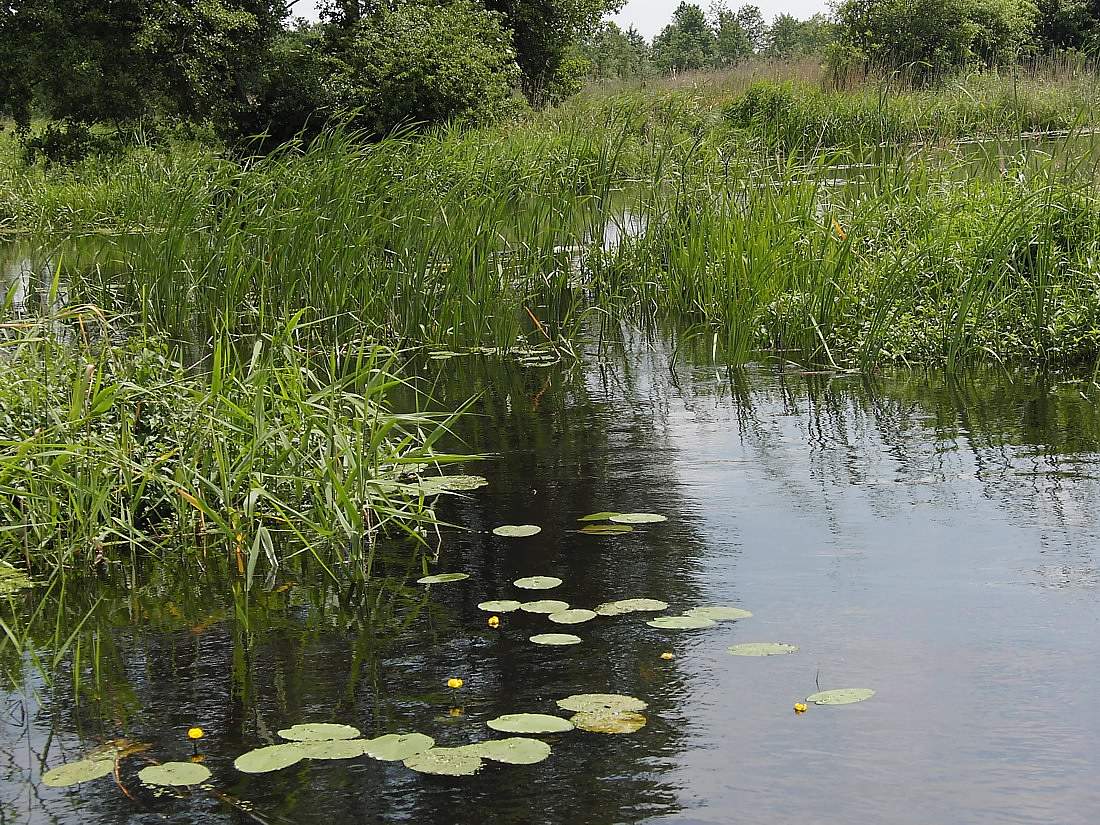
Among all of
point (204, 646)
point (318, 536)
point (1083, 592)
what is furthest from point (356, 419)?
point (1083, 592)

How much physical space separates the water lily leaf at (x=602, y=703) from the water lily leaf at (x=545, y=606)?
537mm

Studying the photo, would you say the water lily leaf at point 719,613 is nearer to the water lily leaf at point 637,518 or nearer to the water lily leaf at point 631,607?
the water lily leaf at point 631,607

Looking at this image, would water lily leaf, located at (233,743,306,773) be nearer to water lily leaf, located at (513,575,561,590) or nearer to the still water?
the still water

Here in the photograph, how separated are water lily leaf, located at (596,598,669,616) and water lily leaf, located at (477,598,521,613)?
9.6 inches

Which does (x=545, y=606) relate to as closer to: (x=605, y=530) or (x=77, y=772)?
(x=605, y=530)

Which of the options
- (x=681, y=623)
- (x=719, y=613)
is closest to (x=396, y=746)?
(x=681, y=623)

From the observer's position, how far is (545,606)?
11.2 ft

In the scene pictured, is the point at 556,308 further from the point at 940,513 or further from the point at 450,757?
the point at 450,757

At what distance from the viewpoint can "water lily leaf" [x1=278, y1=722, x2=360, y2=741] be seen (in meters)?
2.68

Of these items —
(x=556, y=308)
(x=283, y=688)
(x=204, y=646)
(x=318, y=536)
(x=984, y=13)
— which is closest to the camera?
(x=283, y=688)

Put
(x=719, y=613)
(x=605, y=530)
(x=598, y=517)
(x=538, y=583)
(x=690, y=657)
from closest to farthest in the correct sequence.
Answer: (x=690, y=657) → (x=719, y=613) → (x=538, y=583) → (x=605, y=530) → (x=598, y=517)

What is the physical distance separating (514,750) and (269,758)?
1.74 ft

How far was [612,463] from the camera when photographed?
16.2 feet

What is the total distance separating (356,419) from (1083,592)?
2327 mm
